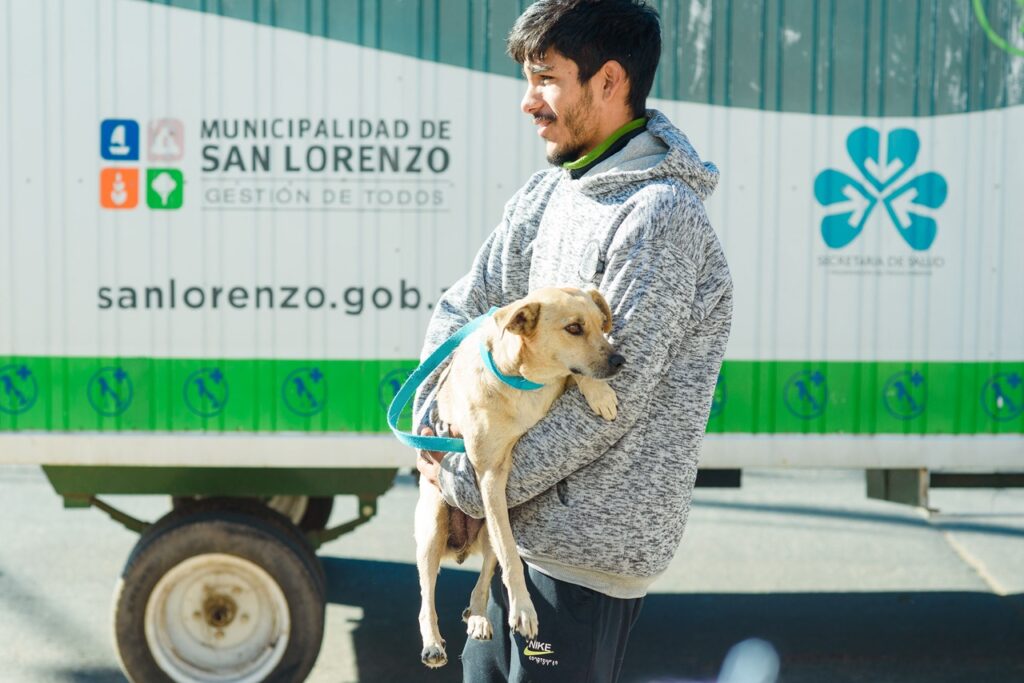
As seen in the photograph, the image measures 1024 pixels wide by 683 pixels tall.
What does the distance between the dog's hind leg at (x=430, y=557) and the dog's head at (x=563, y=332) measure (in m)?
0.43

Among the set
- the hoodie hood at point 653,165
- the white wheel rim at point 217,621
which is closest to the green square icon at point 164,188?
the white wheel rim at point 217,621

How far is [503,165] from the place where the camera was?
4395mm

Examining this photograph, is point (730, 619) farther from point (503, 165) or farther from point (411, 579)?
point (503, 165)

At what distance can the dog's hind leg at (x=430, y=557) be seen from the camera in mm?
2256

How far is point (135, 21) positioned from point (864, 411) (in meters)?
3.17

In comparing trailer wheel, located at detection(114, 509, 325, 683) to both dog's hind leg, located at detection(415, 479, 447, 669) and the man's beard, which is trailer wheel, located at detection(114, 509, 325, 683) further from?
the man's beard

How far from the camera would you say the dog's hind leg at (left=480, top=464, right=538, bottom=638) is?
78.2 inches

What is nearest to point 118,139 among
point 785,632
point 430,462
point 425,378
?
point 425,378

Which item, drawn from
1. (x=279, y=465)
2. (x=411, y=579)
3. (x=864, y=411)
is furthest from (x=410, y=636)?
(x=864, y=411)

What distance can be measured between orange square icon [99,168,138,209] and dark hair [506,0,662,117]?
2.70 m

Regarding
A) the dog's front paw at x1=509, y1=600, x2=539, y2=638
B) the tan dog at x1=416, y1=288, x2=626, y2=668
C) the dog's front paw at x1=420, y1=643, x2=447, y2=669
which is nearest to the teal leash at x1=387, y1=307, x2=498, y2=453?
the tan dog at x1=416, y1=288, x2=626, y2=668

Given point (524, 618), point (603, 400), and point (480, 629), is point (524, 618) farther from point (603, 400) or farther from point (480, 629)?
point (603, 400)

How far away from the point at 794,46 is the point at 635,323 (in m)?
2.89

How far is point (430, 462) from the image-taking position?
221cm
